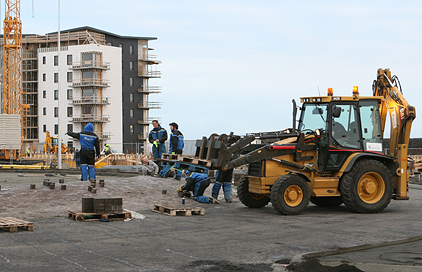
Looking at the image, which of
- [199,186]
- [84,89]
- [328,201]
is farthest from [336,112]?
[84,89]

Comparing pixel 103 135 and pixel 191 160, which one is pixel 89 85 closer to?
pixel 103 135

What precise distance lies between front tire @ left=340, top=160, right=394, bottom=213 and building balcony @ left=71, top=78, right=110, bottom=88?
69743mm

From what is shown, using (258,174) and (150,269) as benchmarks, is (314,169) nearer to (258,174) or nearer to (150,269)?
(258,174)

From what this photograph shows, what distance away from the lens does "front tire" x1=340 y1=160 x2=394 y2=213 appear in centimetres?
1264

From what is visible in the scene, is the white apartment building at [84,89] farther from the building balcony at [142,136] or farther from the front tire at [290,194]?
the front tire at [290,194]

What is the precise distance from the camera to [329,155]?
12.9m

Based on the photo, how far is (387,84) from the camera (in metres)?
14.0

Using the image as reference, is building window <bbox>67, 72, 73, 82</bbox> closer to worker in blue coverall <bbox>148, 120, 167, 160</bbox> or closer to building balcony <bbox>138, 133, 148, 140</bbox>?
building balcony <bbox>138, 133, 148, 140</bbox>

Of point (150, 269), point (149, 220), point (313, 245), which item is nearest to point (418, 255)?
point (313, 245)

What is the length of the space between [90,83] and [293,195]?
70.6 meters

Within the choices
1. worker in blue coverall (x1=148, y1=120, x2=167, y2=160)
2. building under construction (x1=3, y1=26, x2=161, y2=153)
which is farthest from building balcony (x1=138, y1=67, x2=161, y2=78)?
worker in blue coverall (x1=148, y1=120, x2=167, y2=160)

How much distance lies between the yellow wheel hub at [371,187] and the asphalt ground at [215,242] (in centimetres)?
53

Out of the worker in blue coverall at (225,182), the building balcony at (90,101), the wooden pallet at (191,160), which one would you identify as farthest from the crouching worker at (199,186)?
the building balcony at (90,101)

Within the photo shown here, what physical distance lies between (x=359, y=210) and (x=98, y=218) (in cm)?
638
